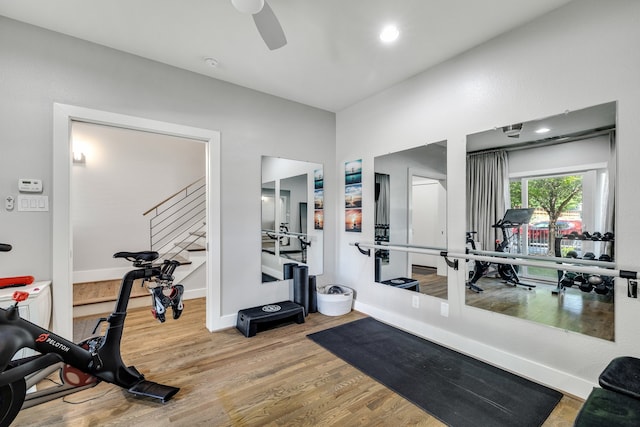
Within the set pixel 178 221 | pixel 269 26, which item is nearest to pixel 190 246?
pixel 178 221

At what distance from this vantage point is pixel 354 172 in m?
3.80

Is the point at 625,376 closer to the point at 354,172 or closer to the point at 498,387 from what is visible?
the point at 498,387

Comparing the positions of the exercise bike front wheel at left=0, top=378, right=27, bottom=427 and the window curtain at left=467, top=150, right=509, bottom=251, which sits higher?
the window curtain at left=467, top=150, right=509, bottom=251

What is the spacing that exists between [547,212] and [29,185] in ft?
13.4

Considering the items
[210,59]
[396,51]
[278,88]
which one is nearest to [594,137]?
[396,51]

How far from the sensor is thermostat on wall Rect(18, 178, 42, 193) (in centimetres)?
218

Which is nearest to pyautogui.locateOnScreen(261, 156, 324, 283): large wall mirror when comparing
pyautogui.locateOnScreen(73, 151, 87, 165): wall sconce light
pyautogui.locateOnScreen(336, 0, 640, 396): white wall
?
pyautogui.locateOnScreen(336, 0, 640, 396): white wall

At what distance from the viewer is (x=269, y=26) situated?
5.79 ft

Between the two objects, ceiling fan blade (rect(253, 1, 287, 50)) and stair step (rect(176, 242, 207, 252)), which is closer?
ceiling fan blade (rect(253, 1, 287, 50))

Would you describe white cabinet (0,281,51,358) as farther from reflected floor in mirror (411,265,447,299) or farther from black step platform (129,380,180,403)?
reflected floor in mirror (411,265,447,299)

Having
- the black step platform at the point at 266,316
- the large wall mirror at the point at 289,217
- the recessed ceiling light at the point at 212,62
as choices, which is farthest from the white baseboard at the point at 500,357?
the recessed ceiling light at the point at 212,62

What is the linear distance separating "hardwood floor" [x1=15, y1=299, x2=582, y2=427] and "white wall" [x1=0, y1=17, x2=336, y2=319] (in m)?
0.70

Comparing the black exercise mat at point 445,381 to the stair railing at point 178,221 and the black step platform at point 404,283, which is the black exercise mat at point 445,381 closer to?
the black step platform at point 404,283

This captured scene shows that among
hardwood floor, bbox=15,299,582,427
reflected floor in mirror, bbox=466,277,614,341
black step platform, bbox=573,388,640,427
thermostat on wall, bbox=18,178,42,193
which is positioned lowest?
hardwood floor, bbox=15,299,582,427
